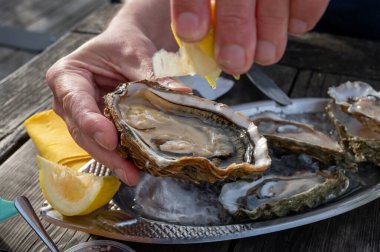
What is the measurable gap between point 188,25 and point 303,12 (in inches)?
6.6

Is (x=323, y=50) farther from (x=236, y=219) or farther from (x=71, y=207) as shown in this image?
(x=71, y=207)

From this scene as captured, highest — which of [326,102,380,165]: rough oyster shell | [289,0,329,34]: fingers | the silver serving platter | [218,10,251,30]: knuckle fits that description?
[218,10,251,30]: knuckle

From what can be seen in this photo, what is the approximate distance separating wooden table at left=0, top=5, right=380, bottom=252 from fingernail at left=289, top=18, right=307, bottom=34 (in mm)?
381

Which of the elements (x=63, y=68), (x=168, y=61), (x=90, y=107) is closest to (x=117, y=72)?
(x=63, y=68)

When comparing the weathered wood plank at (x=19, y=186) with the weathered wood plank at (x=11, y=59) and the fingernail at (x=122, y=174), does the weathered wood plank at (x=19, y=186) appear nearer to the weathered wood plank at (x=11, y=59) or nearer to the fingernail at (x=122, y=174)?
the fingernail at (x=122, y=174)

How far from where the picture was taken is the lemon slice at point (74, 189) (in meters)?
0.90

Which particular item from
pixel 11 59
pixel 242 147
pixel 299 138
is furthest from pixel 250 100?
pixel 11 59

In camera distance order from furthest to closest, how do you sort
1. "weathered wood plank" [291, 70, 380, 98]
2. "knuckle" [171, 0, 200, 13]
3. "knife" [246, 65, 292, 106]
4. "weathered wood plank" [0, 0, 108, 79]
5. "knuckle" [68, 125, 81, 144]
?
1. "weathered wood plank" [0, 0, 108, 79]
2. "weathered wood plank" [291, 70, 380, 98]
3. "knife" [246, 65, 292, 106]
4. "knuckle" [68, 125, 81, 144]
5. "knuckle" [171, 0, 200, 13]

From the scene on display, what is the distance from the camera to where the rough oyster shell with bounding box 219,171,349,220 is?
886mm

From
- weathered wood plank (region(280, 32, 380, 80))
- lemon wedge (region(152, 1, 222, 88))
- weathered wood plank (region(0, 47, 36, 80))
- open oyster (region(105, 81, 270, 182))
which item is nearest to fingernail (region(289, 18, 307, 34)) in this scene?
lemon wedge (region(152, 1, 222, 88))

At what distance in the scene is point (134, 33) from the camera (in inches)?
49.1

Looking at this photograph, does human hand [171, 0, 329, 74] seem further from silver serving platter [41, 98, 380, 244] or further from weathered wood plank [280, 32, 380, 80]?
weathered wood plank [280, 32, 380, 80]

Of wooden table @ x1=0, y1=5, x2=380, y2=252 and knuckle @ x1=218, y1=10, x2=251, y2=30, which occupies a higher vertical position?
knuckle @ x1=218, y1=10, x2=251, y2=30

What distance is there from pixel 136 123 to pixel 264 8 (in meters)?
0.44
